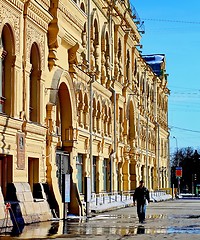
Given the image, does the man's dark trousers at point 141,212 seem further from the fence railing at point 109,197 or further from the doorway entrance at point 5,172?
the fence railing at point 109,197

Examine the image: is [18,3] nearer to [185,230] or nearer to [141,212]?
[141,212]

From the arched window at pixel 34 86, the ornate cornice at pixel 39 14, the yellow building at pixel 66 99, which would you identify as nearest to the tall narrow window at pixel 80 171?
the yellow building at pixel 66 99

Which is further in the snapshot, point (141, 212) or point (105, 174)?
point (105, 174)

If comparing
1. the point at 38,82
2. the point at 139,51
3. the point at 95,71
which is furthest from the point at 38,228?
the point at 139,51

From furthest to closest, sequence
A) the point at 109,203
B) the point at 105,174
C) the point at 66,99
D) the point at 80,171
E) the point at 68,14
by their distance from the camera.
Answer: the point at 105,174 < the point at 109,203 < the point at 80,171 < the point at 66,99 < the point at 68,14

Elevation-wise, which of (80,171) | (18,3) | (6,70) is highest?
(18,3)

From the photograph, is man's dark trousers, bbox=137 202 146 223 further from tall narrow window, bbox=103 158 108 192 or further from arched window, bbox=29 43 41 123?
tall narrow window, bbox=103 158 108 192

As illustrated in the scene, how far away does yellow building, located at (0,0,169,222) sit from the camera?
82.8 ft

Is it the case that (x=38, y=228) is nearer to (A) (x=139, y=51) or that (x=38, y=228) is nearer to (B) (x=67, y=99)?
(B) (x=67, y=99)

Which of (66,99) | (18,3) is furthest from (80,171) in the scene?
(18,3)

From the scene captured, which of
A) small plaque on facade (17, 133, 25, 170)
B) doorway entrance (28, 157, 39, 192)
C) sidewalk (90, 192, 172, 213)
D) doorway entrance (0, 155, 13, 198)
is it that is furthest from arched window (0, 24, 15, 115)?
sidewalk (90, 192, 172, 213)

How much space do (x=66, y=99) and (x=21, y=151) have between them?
899 centimetres

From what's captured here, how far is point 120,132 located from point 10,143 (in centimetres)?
3004

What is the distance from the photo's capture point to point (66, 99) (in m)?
34.1
